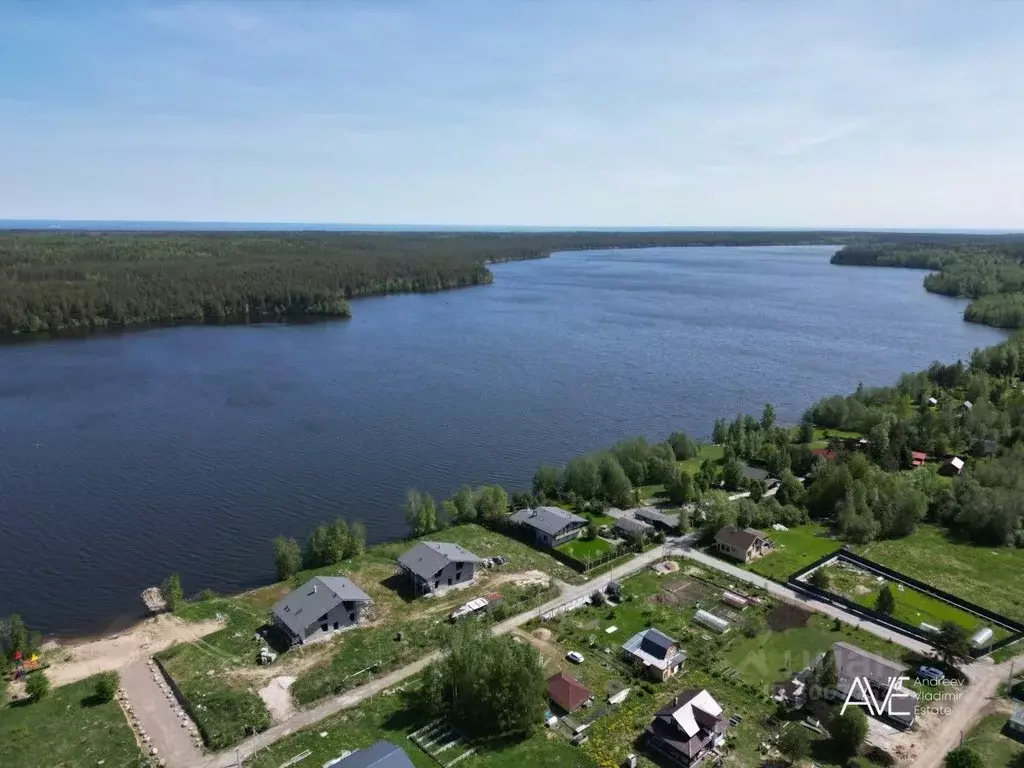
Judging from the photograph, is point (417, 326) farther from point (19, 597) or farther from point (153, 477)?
point (19, 597)

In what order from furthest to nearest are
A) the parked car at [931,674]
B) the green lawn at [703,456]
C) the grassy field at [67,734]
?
the green lawn at [703,456] → the parked car at [931,674] → the grassy field at [67,734]

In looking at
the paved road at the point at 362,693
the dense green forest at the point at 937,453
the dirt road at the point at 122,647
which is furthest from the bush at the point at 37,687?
the dense green forest at the point at 937,453

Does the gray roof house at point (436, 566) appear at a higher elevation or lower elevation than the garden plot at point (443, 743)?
higher

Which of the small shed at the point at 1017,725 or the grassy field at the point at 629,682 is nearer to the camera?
the grassy field at the point at 629,682

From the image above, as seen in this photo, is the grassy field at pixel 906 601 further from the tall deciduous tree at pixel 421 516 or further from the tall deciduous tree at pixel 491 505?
the tall deciduous tree at pixel 421 516

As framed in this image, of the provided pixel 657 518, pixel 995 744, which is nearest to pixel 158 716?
pixel 657 518

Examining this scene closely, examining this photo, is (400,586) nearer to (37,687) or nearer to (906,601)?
(37,687)
